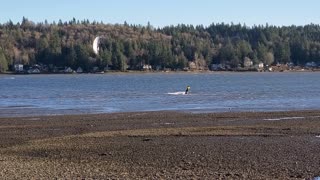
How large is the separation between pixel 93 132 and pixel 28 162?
11.4 meters

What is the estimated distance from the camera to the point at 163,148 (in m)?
25.2

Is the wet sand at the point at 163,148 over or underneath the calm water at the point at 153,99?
over

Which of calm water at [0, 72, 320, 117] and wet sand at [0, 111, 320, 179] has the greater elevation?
wet sand at [0, 111, 320, 179]

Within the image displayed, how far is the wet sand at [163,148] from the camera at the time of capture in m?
19.6

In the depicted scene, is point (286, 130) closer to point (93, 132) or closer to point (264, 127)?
point (264, 127)

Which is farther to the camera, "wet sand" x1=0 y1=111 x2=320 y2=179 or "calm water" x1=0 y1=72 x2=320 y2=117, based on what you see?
"calm water" x1=0 y1=72 x2=320 y2=117

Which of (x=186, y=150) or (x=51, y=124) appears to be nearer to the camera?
(x=186, y=150)

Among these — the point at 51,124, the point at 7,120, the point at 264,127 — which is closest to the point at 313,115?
the point at 264,127

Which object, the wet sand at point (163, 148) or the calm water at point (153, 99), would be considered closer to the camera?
the wet sand at point (163, 148)

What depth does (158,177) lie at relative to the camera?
1858cm

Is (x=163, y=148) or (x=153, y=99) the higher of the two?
(x=163, y=148)

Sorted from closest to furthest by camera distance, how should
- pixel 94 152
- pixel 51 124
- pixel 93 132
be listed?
pixel 94 152
pixel 93 132
pixel 51 124

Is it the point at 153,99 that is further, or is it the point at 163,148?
the point at 153,99

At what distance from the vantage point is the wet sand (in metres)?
19.6
